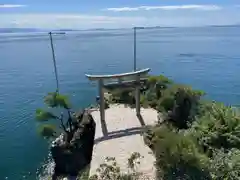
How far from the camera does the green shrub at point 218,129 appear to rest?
379 inches

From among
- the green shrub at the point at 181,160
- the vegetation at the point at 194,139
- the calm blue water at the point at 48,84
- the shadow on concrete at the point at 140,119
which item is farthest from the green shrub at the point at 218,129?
the calm blue water at the point at 48,84

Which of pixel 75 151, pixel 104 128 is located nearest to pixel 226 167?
pixel 104 128

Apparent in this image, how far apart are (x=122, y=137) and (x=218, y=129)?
3.51 metres

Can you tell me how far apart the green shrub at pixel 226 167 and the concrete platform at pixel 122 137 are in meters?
1.67

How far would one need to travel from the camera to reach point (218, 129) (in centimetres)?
1009

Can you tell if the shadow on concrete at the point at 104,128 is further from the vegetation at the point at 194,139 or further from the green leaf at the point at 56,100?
the green leaf at the point at 56,100

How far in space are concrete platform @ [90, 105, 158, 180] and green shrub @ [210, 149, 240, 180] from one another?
1673 millimetres

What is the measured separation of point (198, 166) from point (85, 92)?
79.4 ft

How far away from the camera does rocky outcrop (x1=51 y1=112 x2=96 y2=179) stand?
13812mm

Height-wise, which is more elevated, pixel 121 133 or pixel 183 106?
pixel 183 106

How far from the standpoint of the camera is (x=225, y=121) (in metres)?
10.4

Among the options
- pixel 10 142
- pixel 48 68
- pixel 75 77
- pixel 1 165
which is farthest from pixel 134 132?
pixel 48 68

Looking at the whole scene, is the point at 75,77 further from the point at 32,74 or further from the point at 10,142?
the point at 10,142

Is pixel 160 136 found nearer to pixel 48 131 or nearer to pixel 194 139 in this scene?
pixel 194 139
